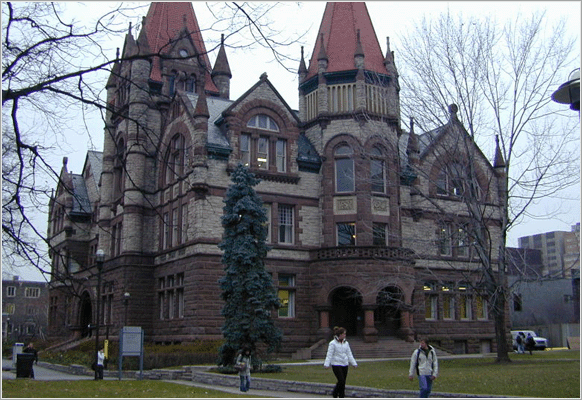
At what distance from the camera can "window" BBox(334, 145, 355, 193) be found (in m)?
39.2

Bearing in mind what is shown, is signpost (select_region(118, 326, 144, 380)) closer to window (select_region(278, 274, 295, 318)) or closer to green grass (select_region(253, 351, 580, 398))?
green grass (select_region(253, 351, 580, 398))

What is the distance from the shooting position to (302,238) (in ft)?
127

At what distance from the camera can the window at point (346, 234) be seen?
38531mm

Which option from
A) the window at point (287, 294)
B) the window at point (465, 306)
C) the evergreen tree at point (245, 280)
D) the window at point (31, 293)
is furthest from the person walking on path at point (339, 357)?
the window at point (31, 293)

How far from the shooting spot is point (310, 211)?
1544 inches

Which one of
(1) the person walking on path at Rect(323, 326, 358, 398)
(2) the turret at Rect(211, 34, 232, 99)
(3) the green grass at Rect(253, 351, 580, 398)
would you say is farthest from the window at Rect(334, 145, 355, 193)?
(1) the person walking on path at Rect(323, 326, 358, 398)

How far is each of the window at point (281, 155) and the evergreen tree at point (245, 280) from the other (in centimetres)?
1199

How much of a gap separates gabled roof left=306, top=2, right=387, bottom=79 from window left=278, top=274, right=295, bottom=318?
1314 centimetres

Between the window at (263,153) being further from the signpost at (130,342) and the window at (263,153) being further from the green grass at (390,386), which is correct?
the green grass at (390,386)

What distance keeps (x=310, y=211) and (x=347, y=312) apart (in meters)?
6.57

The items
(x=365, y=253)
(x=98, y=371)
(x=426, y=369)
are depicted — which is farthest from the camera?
(x=365, y=253)

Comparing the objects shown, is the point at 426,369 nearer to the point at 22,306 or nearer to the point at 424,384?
the point at 424,384

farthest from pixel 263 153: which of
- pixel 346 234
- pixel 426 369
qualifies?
pixel 426 369

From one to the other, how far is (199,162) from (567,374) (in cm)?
2197
